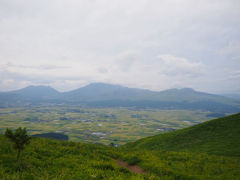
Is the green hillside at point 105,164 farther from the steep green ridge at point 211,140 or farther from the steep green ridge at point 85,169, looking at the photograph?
the steep green ridge at point 211,140

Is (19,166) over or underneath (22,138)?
underneath

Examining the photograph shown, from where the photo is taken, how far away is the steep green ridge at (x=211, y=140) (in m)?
31.5

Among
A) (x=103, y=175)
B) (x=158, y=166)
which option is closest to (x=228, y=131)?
(x=158, y=166)

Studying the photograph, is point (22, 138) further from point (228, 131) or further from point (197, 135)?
point (228, 131)

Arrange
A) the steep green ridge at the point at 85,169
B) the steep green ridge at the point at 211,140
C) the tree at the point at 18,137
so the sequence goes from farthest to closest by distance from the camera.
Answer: the steep green ridge at the point at 211,140 < the tree at the point at 18,137 < the steep green ridge at the point at 85,169

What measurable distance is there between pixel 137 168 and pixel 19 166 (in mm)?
12970

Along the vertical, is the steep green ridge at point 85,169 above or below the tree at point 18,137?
below

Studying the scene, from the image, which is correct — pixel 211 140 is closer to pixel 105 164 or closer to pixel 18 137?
pixel 105 164

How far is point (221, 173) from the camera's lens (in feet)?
57.5

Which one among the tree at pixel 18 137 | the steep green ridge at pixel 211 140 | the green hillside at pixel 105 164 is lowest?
the steep green ridge at pixel 211 140

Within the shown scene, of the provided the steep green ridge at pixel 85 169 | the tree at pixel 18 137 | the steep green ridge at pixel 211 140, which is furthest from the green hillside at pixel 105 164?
the tree at pixel 18 137

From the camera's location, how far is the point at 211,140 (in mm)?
36875

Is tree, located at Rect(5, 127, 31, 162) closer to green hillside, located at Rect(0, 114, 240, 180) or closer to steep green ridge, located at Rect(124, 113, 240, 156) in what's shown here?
green hillside, located at Rect(0, 114, 240, 180)

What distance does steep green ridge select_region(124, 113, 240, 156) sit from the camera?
1238 inches
